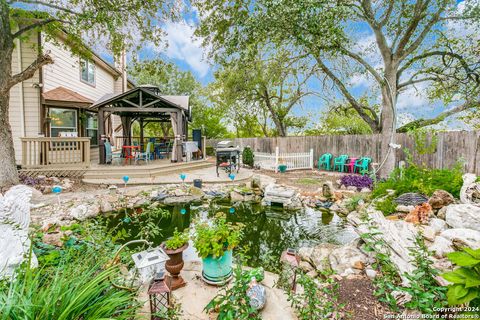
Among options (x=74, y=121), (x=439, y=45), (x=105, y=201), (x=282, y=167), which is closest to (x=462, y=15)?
(x=439, y=45)

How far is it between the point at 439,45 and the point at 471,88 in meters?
2.10

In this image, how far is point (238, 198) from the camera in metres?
6.47

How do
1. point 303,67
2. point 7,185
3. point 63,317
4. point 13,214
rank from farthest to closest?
1. point 303,67
2. point 7,185
3. point 13,214
4. point 63,317

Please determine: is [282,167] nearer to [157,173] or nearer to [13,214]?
[157,173]

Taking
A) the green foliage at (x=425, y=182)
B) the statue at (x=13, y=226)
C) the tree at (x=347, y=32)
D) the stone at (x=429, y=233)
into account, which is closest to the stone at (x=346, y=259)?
the stone at (x=429, y=233)

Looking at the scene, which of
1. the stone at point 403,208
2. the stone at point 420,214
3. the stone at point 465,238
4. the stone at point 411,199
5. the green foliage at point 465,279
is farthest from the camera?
the stone at point 411,199

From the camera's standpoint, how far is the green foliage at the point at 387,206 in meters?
4.22

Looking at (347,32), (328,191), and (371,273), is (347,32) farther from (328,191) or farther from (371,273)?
(371,273)

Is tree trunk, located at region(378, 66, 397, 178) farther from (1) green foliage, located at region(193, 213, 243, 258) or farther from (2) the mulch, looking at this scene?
(1) green foliage, located at region(193, 213, 243, 258)

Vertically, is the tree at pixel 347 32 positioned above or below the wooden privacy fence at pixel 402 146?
above

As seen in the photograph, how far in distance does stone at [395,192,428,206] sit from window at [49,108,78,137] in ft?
36.9

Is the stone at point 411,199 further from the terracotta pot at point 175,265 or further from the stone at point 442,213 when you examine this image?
the terracotta pot at point 175,265

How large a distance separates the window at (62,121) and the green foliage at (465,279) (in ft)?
37.3

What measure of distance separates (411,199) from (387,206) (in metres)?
0.47
